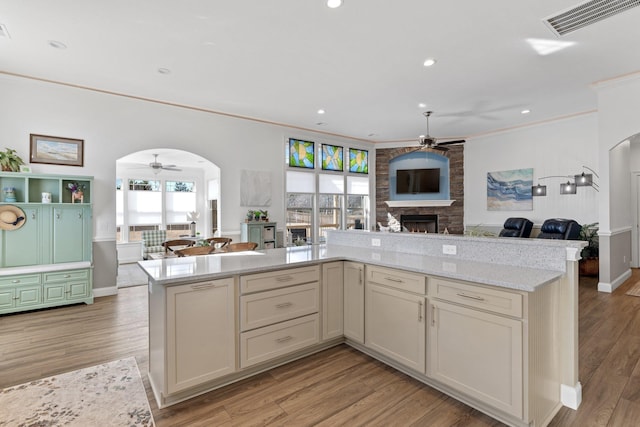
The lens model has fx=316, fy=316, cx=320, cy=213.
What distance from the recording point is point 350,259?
9.64 feet

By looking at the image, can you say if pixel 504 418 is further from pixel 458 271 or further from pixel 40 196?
pixel 40 196

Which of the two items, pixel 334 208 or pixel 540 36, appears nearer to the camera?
pixel 540 36

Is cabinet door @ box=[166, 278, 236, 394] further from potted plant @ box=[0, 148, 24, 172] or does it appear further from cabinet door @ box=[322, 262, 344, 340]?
potted plant @ box=[0, 148, 24, 172]

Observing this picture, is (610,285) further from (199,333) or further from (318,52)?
(199,333)

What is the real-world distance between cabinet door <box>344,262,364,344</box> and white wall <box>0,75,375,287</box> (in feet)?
12.5

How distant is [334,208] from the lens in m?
8.22

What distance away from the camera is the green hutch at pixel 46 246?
409cm

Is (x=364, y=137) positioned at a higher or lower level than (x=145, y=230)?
higher

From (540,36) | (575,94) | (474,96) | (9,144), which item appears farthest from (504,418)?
(9,144)

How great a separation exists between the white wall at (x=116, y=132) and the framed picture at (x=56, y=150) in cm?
7

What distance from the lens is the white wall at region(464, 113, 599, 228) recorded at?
630 cm

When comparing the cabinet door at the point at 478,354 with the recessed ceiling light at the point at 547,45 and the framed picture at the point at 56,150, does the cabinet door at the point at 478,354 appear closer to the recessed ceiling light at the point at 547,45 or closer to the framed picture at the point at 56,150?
the recessed ceiling light at the point at 547,45

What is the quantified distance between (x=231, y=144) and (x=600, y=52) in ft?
18.6

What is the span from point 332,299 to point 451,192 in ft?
21.3
